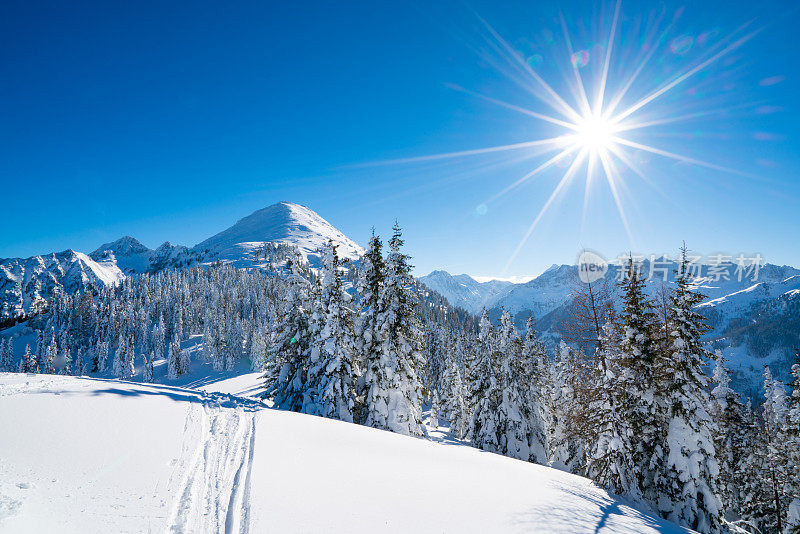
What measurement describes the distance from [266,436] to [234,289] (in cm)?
14822

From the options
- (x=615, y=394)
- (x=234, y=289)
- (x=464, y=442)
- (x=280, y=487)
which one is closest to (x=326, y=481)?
(x=280, y=487)

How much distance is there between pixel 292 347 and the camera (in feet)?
68.2

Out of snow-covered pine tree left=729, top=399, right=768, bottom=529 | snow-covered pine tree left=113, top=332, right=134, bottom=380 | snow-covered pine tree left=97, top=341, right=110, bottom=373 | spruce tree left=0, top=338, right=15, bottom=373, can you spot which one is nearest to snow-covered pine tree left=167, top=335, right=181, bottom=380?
snow-covered pine tree left=113, top=332, right=134, bottom=380

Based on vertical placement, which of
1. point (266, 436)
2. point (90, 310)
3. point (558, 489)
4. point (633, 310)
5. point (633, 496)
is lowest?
point (90, 310)

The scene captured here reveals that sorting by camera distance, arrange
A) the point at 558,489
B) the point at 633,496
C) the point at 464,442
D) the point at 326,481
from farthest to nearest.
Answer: the point at 464,442 < the point at 633,496 < the point at 558,489 < the point at 326,481

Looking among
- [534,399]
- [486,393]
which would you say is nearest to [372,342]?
[486,393]

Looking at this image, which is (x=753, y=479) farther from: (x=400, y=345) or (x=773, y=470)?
(x=400, y=345)

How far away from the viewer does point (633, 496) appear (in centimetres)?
1400

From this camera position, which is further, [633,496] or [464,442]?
[464,442]

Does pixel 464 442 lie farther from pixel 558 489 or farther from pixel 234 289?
pixel 234 289

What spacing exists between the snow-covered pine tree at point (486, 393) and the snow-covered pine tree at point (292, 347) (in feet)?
46.7

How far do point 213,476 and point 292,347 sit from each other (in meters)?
14.0

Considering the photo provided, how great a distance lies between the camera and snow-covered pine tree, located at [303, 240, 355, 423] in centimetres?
1827

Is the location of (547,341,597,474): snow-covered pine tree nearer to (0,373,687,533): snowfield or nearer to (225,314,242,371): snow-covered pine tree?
(0,373,687,533): snowfield
